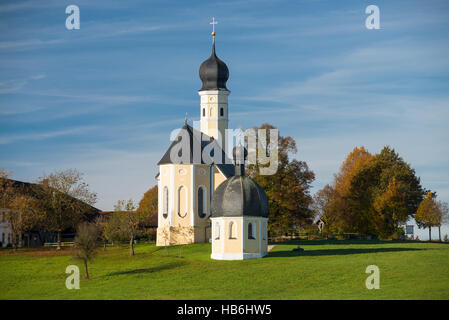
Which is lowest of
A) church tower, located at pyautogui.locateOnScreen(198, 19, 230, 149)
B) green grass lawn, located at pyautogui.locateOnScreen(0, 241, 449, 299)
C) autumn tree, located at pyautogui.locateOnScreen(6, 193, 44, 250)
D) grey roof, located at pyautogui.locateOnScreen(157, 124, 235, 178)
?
green grass lawn, located at pyautogui.locateOnScreen(0, 241, 449, 299)

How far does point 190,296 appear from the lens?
36.0 m

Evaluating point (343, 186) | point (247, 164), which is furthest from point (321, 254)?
point (343, 186)

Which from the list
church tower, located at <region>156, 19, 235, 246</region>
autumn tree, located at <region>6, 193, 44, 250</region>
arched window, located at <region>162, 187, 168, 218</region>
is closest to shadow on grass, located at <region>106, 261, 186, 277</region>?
church tower, located at <region>156, 19, 235, 246</region>

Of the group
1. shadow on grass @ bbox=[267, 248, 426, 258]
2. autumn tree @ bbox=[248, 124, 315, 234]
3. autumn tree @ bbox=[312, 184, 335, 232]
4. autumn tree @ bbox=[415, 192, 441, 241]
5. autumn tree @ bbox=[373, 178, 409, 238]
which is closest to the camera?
shadow on grass @ bbox=[267, 248, 426, 258]

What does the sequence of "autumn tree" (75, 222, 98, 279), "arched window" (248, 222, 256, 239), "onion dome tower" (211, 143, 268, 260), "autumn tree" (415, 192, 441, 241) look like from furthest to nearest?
"autumn tree" (415, 192, 441, 241), "arched window" (248, 222, 256, 239), "onion dome tower" (211, 143, 268, 260), "autumn tree" (75, 222, 98, 279)

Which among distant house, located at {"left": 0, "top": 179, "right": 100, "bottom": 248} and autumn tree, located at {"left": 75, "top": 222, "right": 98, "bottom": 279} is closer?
autumn tree, located at {"left": 75, "top": 222, "right": 98, "bottom": 279}

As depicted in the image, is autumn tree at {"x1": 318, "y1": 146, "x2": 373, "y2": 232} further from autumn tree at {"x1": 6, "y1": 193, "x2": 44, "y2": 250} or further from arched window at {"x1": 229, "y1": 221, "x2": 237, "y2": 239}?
autumn tree at {"x1": 6, "y1": 193, "x2": 44, "y2": 250}

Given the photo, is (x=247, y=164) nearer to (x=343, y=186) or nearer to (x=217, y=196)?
(x=217, y=196)

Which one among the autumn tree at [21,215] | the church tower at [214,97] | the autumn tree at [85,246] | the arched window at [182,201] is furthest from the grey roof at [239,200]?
the autumn tree at [21,215]

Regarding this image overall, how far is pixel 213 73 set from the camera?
68938 mm

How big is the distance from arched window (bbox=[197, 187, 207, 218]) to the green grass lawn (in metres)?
8.40

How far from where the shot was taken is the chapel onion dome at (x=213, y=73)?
6881 cm

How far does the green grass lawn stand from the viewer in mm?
36344

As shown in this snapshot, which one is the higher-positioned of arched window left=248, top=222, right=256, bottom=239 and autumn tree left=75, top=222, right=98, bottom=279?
arched window left=248, top=222, right=256, bottom=239
